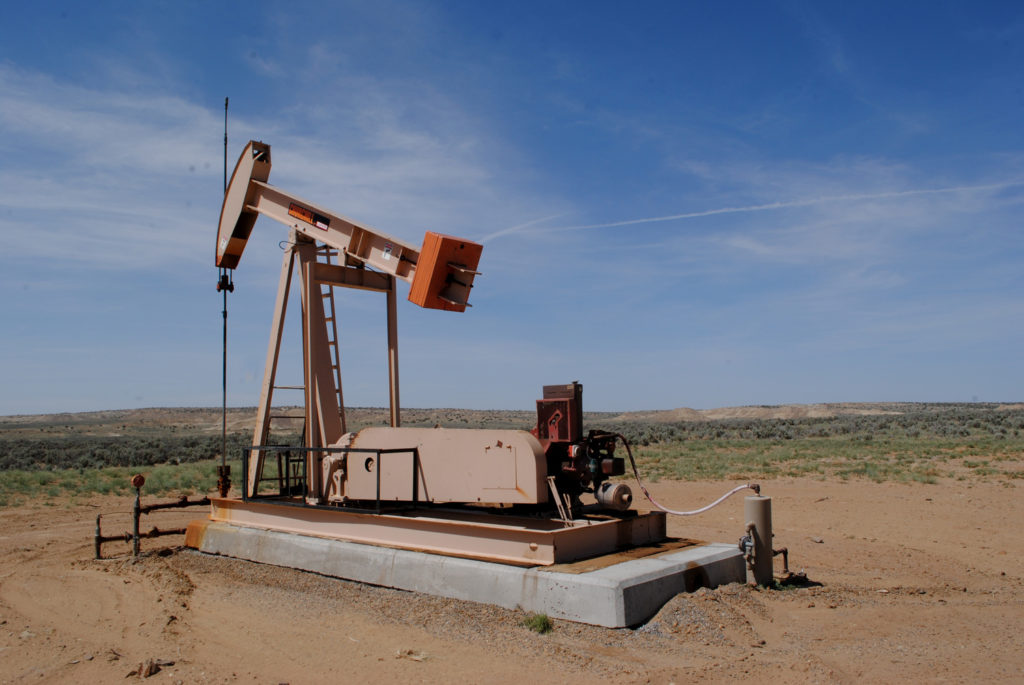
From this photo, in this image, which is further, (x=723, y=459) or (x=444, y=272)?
(x=723, y=459)

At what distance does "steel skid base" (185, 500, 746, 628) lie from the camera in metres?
6.41

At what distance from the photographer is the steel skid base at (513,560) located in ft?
21.0

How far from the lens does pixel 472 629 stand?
21.1 feet

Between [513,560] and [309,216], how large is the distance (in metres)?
4.96

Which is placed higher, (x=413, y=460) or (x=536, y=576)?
(x=413, y=460)

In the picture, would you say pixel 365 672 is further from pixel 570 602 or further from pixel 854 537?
pixel 854 537

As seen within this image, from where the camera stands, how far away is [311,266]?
9734mm

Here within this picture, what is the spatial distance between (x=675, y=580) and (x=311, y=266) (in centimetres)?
563

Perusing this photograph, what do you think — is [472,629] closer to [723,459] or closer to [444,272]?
[444,272]

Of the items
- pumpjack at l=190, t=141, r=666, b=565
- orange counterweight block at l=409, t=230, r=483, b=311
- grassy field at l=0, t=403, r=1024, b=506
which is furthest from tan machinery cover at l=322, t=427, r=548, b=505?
grassy field at l=0, t=403, r=1024, b=506

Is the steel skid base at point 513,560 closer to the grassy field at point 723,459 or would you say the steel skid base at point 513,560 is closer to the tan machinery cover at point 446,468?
the tan machinery cover at point 446,468

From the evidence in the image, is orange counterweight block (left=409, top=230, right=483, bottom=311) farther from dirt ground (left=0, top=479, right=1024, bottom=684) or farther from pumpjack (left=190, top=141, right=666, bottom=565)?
dirt ground (left=0, top=479, right=1024, bottom=684)

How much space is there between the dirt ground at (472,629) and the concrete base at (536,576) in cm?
13

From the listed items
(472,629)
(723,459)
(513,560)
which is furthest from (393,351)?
(723,459)
